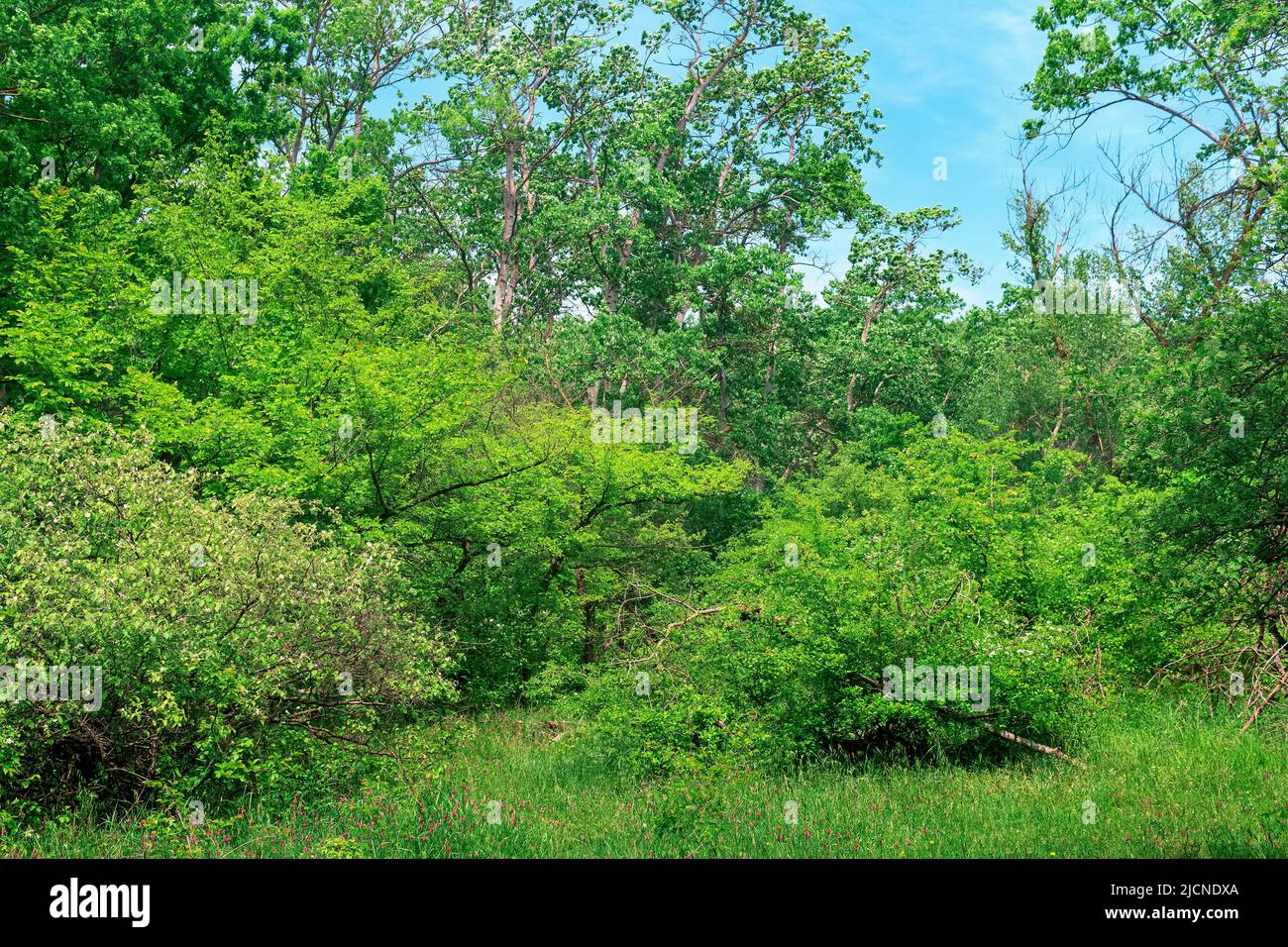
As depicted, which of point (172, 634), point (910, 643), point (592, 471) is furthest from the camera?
point (592, 471)

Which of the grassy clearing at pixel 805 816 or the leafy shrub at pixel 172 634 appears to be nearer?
the grassy clearing at pixel 805 816

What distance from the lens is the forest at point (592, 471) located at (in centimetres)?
971

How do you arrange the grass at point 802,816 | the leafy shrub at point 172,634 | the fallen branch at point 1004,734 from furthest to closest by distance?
the fallen branch at point 1004,734
the leafy shrub at point 172,634
the grass at point 802,816

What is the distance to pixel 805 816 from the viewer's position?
10.0 metres

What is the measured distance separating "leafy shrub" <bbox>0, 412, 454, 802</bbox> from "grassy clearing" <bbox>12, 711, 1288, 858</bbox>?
656 mm

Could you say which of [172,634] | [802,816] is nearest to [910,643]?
[802,816]

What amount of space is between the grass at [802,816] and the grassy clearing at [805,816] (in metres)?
0.02

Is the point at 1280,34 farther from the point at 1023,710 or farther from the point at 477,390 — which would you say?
the point at 477,390

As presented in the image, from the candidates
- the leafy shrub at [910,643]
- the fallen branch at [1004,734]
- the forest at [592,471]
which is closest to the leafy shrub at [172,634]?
the forest at [592,471]

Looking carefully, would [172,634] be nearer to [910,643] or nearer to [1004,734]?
[910,643]

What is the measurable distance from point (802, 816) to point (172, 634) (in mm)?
6345

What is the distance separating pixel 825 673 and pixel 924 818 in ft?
9.96

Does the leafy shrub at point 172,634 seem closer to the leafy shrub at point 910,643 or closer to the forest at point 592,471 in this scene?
the forest at point 592,471

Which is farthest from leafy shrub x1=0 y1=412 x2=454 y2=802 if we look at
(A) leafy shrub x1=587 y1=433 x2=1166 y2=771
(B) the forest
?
(A) leafy shrub x1=587 y1=433 x2=1166 y2=771
